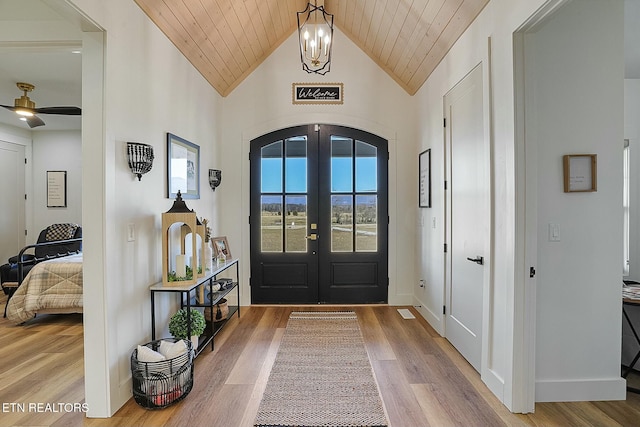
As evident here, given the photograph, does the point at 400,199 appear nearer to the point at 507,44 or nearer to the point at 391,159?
the point at 391,159

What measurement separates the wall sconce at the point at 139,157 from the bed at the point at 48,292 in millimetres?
2207

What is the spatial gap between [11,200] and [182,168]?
5.03 metres

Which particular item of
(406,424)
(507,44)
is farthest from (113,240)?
(507,44)

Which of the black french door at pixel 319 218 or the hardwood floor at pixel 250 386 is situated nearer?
the hardwood floor at pixel 250 386

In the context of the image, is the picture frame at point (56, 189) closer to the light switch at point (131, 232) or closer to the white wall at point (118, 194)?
the white wall at point (118, 194)

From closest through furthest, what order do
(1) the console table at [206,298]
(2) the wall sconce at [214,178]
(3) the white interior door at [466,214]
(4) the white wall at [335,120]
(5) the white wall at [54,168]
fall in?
(1) the console table at [206,298] < (3) the white interior door at [466,214] < (2) the wall sconce at [214,178] < (4) the white wall at [335,120] < (5) the white wall at [54,168]

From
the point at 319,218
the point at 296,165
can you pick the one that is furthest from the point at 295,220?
the point at 296,165

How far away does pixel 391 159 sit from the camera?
4.24 metres

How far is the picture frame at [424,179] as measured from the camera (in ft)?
12.0

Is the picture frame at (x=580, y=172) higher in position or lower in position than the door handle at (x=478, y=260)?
higher

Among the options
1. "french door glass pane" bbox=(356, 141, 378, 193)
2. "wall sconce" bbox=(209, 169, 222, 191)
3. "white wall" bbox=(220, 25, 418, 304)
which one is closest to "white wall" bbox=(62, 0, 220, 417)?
"wall sconce" bbox=(209, 169, 222, 191)

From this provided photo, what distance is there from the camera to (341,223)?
426 centimetres

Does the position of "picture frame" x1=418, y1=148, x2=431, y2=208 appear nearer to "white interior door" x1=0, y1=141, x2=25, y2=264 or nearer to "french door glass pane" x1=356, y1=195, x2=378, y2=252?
"french door glass pane" x1=356, y1=195, x2=378, y2=252

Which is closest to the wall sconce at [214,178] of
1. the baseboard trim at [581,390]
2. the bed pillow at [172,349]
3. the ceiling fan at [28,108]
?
the ceiling fan at [28,108]
